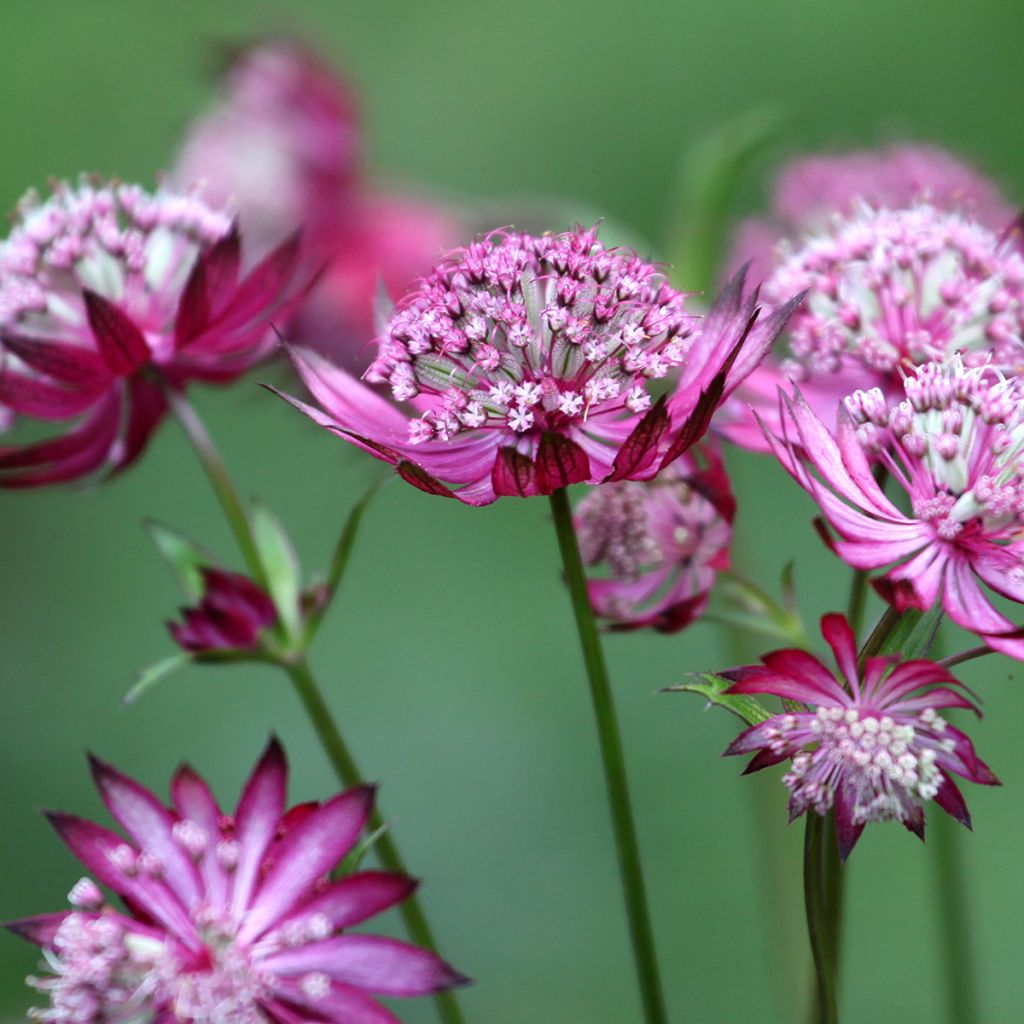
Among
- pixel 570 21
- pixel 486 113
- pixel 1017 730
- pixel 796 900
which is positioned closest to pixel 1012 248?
pixel 796 900

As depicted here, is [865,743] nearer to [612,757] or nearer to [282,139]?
[612,757]

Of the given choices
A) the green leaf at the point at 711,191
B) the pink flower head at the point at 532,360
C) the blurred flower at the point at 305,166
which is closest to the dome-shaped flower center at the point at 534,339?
the pink flower head at the point at 532,360

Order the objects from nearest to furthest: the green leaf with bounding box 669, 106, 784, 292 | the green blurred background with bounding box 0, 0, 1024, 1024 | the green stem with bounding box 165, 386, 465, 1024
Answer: the green stem with bounding box 165, 386, 465, 1024
the green leaf with bounding box 669, 106, 784, 292
the green blurred background with bounding box 0, 0, 1024, 1024

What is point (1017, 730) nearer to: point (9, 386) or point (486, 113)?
point (9, 386)

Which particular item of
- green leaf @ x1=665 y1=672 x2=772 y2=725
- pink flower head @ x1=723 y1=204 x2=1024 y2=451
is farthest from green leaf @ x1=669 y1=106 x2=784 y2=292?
green leaf @ x1=665 y1=672 x2=772 y2=725

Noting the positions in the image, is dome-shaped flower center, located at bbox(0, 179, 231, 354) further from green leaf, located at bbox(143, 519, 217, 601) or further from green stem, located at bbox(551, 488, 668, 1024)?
green stem, located at bbox(551, 488, 668, 1024)

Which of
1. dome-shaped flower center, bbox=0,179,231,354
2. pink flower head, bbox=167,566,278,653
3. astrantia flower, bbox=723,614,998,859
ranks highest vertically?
dome-shaped flower center, bbox=0,179,231,354

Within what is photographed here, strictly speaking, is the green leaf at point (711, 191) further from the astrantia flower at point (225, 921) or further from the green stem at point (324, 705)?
the astrantia flower at point (225, 921)
